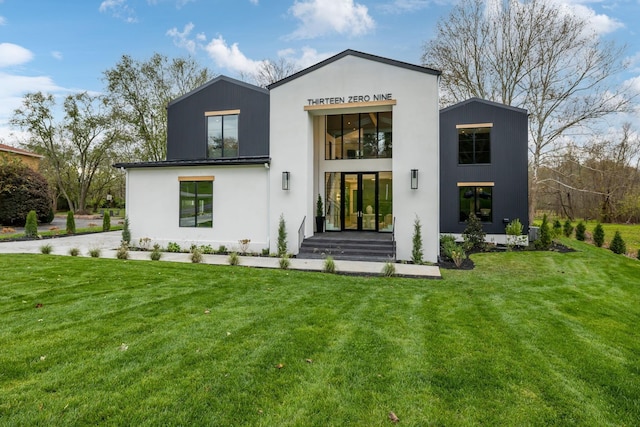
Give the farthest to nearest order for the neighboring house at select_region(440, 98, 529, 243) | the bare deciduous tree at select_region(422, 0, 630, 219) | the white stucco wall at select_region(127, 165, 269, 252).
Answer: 1. the bare deciduous tree at select_region(422, 0, 630, 219)
2. the neighboring house at select_region(440, 98, 529, 243)
3. the white stucco wall at select_region(127, 165, 269, 252)

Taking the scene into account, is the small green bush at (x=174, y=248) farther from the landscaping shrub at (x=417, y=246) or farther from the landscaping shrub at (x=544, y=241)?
the landscaping shrub at (x=544, y=241)

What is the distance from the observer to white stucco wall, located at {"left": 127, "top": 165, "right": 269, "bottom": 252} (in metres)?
11.9

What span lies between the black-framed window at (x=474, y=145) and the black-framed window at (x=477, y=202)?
1.28 meters

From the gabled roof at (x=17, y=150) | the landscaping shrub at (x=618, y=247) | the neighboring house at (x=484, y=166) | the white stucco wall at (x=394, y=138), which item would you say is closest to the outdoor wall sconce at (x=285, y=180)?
the white stucco wall at (x=394, y=138)

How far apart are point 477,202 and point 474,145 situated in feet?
8.82

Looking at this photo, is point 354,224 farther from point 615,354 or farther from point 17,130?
point 17,130

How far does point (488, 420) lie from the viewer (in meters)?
2.68

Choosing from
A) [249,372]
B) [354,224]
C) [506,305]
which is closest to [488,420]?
[249,372]

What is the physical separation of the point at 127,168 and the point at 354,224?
9582 mm

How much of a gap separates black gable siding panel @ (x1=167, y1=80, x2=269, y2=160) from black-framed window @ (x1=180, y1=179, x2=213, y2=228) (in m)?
2.53

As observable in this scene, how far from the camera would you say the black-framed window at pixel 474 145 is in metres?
15.0

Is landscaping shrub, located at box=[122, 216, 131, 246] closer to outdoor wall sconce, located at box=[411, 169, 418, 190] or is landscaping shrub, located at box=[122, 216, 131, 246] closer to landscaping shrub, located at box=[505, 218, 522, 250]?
outdoor wall sconce, located at box=[411, 169, 418, 190]

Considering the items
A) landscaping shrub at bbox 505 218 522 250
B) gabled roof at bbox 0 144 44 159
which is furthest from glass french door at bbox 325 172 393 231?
gabled roof at bbox 0 144 44 159

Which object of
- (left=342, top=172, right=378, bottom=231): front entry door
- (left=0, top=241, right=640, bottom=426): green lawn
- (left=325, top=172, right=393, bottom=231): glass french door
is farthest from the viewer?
(left=342, top=172, right=378, bottom=231): front entry door
